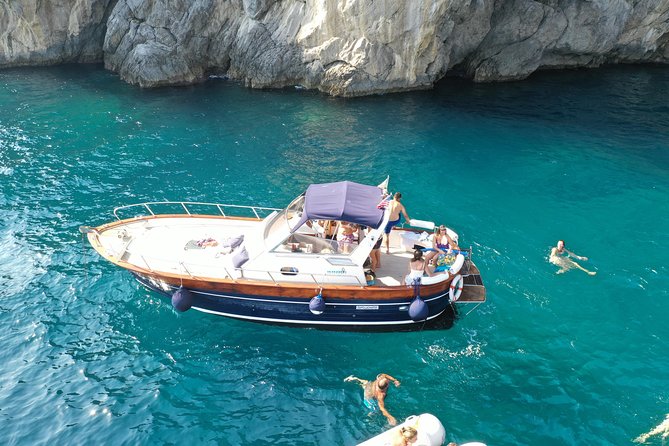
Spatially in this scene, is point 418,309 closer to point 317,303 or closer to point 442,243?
point 442,243

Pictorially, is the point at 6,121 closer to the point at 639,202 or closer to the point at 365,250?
the point at 365,250

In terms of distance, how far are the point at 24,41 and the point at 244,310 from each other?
3989 cm

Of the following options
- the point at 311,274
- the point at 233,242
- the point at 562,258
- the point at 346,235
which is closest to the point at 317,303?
the point at 311,274

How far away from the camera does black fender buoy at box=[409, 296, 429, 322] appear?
13.6 metres

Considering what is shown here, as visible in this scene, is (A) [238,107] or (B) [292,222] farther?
(A) [238,107]

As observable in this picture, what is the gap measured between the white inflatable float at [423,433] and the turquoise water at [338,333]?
0.73 metres

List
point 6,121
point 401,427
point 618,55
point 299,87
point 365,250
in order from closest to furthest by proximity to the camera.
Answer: point 401,427
point 365,250
point 6,121
point 299,87
point 618,55

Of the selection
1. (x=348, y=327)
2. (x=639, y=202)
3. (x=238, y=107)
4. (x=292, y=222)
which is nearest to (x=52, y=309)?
(x=292, y=222)

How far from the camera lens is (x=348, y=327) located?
14602mm

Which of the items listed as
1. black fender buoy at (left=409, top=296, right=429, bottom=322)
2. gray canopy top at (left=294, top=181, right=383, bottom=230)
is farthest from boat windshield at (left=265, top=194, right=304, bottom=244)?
black fender buoy at (left=409, top=296, right=429, bottom=322)

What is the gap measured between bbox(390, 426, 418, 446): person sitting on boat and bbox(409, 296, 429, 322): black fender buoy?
3.52 metres

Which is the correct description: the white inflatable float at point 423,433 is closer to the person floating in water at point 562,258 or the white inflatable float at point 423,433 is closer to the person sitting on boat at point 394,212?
the person sitting on boat at point 394,212

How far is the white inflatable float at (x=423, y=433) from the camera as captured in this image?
10.7 metres

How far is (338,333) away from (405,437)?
4640mm
